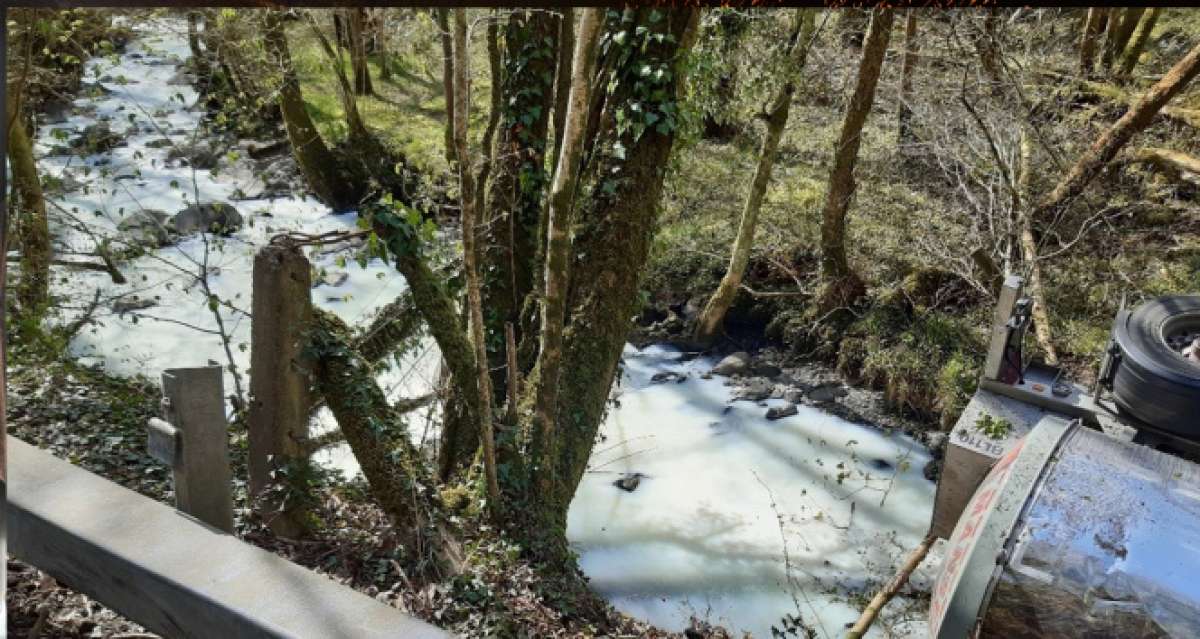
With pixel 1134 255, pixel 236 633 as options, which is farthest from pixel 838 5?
pixel 1134 255

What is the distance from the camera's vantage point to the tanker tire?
193 inches

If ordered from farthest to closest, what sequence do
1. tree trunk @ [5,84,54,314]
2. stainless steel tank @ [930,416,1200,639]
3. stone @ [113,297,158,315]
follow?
stone @ [113,297,158,315]
tree trunk @ [5,84,54,314]
stainless steel tank @ [930,416,1200,639]

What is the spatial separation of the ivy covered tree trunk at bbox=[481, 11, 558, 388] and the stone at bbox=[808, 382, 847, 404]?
499 cm

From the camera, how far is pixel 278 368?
3.81 m

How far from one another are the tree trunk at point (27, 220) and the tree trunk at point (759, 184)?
7.05 meters

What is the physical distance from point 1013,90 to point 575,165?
7314 mm

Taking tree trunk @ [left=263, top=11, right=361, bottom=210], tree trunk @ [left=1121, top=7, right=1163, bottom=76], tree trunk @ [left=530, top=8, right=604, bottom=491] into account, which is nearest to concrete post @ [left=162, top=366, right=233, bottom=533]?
tree trunk @ [left=530, top=8, right=604, bottom=491]

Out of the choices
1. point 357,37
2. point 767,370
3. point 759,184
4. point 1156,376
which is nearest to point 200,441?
point 1156,376

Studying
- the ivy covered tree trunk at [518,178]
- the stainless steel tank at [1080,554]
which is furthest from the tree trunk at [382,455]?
the stainless steel tank at [1080,554]

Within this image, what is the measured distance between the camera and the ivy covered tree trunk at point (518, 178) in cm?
605

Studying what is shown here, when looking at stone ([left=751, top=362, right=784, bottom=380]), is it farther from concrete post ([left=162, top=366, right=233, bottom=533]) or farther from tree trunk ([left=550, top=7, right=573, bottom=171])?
concrete post ([left=162, top=366, right=233, bottom=533])

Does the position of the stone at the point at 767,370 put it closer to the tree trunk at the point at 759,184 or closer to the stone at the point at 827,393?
the stone at the point at 827,393

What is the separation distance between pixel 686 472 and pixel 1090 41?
30.0ft

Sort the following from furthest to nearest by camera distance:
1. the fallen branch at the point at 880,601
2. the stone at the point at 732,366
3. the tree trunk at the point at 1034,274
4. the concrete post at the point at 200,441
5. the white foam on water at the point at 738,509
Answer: the stone at the point at 732,366 < the tree trunk at the point at 1034,274 < the white foam on water at the point at 738,509 < the fallen branch at the point at 880,601 < the concrete post at the point at 200,441
